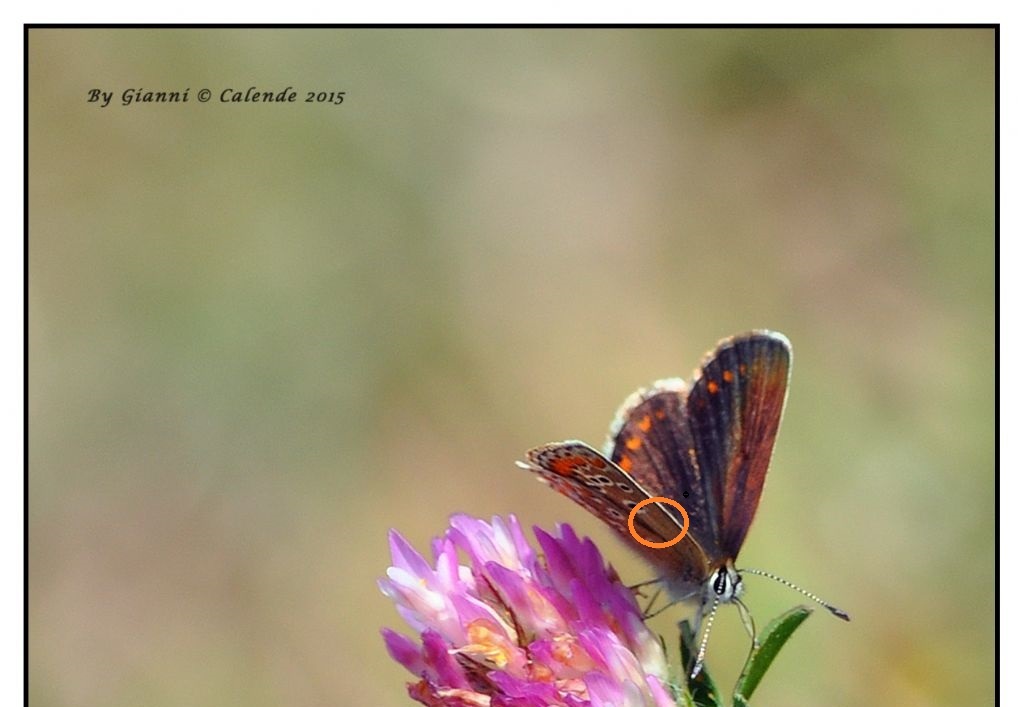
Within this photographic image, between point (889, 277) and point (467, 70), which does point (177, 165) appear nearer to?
point (467, 70)

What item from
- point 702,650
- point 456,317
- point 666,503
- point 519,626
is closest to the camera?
point 702,650

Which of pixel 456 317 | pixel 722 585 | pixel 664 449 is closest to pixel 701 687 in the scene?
pixel 722 585

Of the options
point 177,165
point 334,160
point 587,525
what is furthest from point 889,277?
point 177,165

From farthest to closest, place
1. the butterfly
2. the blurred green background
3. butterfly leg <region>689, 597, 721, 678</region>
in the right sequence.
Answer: the blurred green background, the butterfly, butterfly leg <region>689, 597, 721, 678</region>

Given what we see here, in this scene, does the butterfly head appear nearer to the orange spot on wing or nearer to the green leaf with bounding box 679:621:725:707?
the green leaf with bounding box 679:621:725:707

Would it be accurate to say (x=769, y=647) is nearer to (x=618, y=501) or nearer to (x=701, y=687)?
(x=701, y=687)

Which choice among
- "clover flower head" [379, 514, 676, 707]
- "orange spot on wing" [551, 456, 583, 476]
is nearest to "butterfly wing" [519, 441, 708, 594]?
"orange spot on wing" [551, 456, 583, 476]
